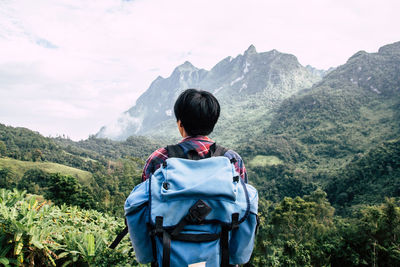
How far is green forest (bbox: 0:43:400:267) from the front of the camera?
2.10 m

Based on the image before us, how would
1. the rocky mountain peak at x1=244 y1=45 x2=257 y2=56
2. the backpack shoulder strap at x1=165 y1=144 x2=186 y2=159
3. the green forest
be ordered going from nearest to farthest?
the backpack shoulder strap at x1=165 y1=144 x2=186 y2=159, the green forest, the rocky mountain peak at x1=244 y1=45 x2=257 y2=56

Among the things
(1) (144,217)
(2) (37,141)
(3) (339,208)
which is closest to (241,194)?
(1) (144,217)

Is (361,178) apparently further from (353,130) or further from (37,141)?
(37,141)

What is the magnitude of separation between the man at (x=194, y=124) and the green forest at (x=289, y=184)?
1.21 meters

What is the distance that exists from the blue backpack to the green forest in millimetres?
1149

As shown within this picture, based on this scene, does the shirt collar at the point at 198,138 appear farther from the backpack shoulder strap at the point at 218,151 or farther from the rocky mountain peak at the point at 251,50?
the rocky mountain peak at the point at 251,50

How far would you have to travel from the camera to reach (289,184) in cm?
4812

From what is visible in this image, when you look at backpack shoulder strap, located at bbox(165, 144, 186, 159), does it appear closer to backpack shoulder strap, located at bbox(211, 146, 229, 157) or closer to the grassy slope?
backpack shoulder strap, located at bbox(211, 146, 229, 157)

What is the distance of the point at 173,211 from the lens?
114 centimetres

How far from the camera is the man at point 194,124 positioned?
1401 millimetres

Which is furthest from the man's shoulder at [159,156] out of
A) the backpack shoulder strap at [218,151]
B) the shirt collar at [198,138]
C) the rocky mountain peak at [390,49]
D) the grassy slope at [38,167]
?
the rocky mountain peak at [390,49]

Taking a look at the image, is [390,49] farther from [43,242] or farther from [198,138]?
[43,242]

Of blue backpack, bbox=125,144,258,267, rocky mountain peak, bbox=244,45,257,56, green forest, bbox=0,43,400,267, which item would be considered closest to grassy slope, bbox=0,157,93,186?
green forest, bbox=0,43,400,267

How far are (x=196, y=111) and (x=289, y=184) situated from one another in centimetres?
5106
